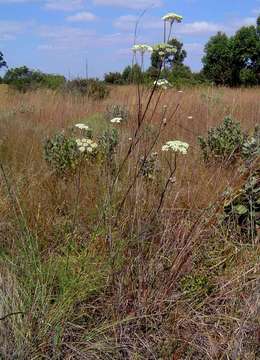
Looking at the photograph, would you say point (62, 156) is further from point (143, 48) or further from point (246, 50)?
point (246, 50)

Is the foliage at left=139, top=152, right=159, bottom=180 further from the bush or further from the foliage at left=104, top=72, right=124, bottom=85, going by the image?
the foliage at left=104, top=72, right=124, bottom=85

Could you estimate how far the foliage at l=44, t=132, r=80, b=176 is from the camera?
181 inches

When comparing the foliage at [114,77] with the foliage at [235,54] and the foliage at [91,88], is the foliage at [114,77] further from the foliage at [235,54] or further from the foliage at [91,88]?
the foliage at [235,54]

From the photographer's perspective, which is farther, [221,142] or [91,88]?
[91,88]

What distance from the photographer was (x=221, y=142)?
16.6ft

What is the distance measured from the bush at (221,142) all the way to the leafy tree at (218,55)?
91.2 feet

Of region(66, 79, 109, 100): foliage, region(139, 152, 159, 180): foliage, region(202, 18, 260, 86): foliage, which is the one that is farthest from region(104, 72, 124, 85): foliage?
region(202, 18, 260, 86): foliage

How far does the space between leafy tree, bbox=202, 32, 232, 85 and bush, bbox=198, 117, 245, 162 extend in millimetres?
27805

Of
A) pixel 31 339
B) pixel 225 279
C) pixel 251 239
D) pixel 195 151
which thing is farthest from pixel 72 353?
pixel 195 151

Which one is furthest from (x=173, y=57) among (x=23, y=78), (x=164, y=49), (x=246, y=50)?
(x=246, y=50)

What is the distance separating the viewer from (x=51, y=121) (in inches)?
307

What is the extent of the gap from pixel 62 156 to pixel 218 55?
3154cm

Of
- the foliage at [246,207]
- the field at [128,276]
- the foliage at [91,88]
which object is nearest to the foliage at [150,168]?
the field at [128,276]

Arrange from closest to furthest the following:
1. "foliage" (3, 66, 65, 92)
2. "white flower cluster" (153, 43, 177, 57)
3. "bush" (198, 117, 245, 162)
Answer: "white flower cluster" (153, 43, 177, 57), "bush" (198, 117, 245, 162), "foliage" (3, 66, 65, 92)
